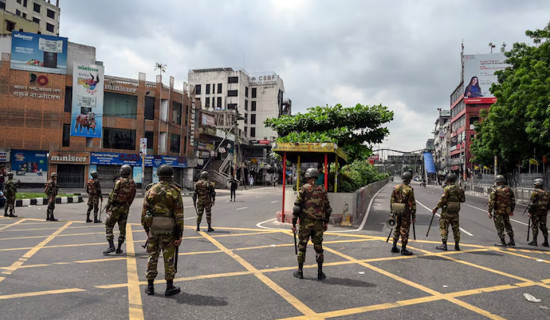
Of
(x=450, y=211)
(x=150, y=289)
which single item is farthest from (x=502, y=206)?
(x=150, y=289)

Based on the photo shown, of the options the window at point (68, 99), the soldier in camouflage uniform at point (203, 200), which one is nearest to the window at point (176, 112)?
the window at point (68, 99)

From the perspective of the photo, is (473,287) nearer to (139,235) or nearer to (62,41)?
(139,235)

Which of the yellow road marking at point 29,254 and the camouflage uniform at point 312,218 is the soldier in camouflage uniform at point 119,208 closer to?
the yellow road marking at point 29,254

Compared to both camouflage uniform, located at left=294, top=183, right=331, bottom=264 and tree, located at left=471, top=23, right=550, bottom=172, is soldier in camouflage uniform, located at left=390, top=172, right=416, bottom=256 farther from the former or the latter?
tree, located at left=471, top=23, right=550, bottom=172

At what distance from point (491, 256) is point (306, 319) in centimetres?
573

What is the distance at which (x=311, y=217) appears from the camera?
6.00 m

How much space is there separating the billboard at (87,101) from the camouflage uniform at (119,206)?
2697 centimetres

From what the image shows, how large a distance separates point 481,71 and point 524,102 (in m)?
42.2

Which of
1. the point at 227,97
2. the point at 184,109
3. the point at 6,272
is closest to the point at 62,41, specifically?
the point at 184,109

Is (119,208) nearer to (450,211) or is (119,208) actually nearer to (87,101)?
(450,211)

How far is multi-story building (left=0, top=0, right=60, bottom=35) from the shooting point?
45688 mm

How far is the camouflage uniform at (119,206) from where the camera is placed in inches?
298

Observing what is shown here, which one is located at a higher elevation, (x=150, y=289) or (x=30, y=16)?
(x=30, y=16)

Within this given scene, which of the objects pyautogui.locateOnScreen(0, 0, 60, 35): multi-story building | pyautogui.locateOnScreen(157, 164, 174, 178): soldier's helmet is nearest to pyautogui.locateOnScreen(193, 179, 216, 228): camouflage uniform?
pyautogui.locateOnScreen(157, 164, 174, 178): soldier's helmet
